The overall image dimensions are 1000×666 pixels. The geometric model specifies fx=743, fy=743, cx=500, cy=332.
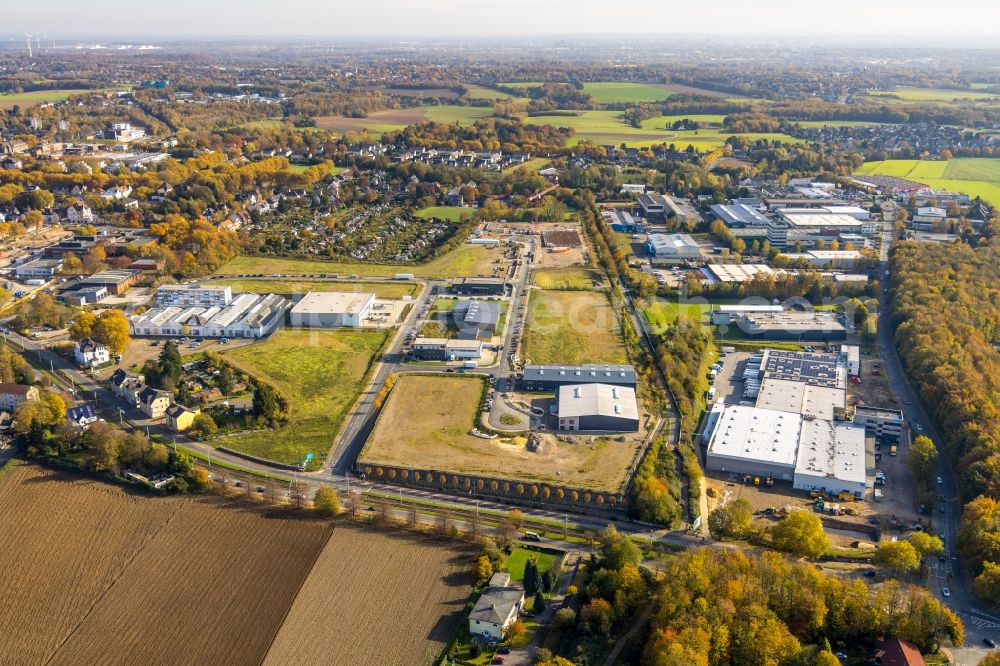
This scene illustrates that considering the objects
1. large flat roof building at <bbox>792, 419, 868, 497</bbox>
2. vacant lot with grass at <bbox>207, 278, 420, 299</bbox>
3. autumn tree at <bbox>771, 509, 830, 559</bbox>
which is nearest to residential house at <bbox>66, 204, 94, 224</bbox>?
vacant lot with grass at <bbox>207, 278, 420, 299</bbox>

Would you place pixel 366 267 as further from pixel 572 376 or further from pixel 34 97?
pixel 34 97

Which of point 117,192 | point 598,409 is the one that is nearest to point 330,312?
point 598,409

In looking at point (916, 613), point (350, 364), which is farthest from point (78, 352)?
point (916, 613)

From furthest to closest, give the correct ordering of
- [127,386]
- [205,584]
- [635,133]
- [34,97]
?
1. [34,97]
2. [635,133]
3. [127,386]
4. [205,584]

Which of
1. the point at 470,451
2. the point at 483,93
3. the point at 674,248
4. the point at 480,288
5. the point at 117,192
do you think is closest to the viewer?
the point at 470,451

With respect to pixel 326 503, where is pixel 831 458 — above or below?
below

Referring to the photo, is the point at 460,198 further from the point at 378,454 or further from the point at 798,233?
the point at 378,454

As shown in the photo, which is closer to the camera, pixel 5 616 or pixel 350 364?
pixel 5 616
